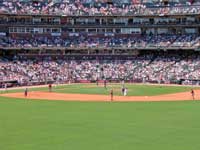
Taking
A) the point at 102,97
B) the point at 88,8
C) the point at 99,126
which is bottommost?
the point at 99,126

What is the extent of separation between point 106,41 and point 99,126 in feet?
202

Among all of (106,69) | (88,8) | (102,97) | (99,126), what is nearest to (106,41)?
(106,69)

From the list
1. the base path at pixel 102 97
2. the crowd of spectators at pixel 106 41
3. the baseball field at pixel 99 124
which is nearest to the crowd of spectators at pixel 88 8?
the crowd of spectators at pixel 106 41

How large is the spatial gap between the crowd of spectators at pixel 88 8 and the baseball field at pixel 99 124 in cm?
4066

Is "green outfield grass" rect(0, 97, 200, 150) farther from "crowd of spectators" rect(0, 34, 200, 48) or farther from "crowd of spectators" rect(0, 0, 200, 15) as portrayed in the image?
"crowd of spectators" rect(0, 0, 200, 15)

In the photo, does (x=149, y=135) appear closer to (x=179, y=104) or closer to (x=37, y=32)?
(x=179, y=104)

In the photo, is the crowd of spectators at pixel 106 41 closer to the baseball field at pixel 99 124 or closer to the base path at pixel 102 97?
the base path at pixel 102 97

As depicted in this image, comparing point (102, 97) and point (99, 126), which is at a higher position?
point (102, 97)

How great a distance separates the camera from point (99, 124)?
33938 millimetres

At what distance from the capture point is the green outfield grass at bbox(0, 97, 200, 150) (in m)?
26.4

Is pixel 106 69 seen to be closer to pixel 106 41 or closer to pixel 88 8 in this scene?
pixel 106 41

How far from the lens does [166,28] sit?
311 feet

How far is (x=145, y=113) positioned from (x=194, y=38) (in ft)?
174

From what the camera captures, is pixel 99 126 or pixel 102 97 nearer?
pixel 99 126
